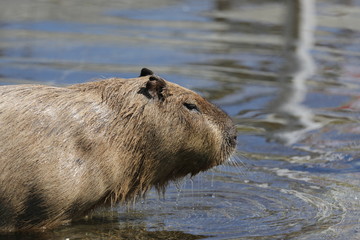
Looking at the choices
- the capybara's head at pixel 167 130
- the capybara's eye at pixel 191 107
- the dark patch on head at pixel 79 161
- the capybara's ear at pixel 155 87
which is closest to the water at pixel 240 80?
the capybara's head at pixel 167 130

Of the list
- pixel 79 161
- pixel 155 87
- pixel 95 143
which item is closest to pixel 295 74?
pixel 155 87

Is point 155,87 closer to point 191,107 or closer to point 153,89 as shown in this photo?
point 153,89

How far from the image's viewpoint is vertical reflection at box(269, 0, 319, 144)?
385 inches

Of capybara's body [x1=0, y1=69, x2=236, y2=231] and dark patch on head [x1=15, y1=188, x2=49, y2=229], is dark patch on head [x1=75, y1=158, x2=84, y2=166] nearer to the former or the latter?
capybara's body [x1=0, y1=69, x2=236, y2=231]

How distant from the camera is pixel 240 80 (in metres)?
11.8

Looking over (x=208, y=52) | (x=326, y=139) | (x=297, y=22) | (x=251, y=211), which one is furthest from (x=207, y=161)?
(x=297, y=22)

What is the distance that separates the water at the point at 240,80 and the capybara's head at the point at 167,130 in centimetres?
40

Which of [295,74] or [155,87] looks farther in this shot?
[295,74]

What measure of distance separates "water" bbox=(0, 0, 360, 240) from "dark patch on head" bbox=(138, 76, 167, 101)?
0.93m

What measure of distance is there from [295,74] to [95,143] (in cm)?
607

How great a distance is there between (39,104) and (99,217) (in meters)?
1.16

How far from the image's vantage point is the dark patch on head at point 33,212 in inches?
243

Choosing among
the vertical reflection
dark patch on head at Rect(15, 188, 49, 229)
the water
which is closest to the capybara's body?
dark patch on head at Rect(15, 188, 49, 229)

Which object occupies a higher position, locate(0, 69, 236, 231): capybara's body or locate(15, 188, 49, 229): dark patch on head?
locate(0, 69, 236, 231): capybara's body
